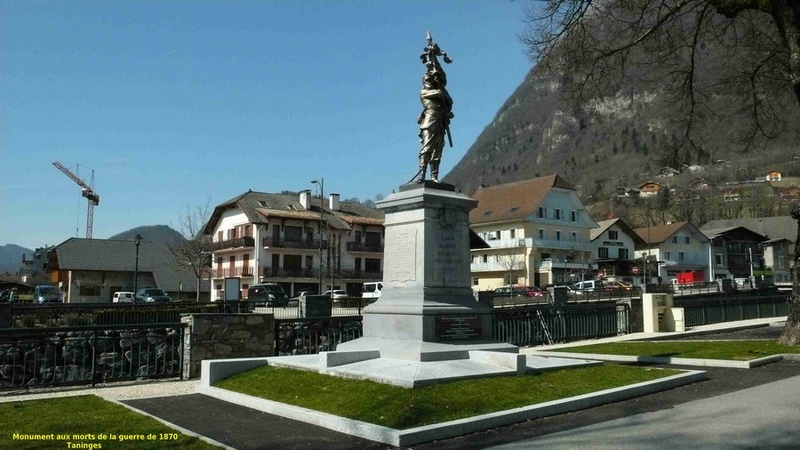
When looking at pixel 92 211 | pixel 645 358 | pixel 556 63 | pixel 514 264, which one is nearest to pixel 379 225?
pixel 514 264

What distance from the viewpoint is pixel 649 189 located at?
160 m

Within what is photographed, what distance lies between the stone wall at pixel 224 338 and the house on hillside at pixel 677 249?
7648 cm

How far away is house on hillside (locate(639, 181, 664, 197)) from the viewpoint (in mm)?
151650

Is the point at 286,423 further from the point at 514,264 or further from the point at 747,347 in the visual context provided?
the point at 514,264

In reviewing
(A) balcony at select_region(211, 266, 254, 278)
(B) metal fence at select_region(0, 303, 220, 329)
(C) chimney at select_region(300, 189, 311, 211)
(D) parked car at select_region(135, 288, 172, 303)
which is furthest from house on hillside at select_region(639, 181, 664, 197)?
(B) metal fence at select_region(0, 303, 220, 329)

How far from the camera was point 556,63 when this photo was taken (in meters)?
20.0

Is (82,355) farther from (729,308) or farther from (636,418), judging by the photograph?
(729,308)

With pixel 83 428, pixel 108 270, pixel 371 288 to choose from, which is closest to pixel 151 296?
pixel 371 288

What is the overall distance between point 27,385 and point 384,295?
675 cm

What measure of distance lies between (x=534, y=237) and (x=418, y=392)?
65.4m

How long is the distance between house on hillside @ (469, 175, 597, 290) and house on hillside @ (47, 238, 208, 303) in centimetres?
3026

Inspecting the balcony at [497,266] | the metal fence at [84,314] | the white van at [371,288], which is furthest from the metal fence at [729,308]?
the balcony at [497,266]

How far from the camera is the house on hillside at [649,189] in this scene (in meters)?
152

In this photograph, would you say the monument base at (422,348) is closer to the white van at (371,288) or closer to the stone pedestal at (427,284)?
the stone pedestal at (427,284)
